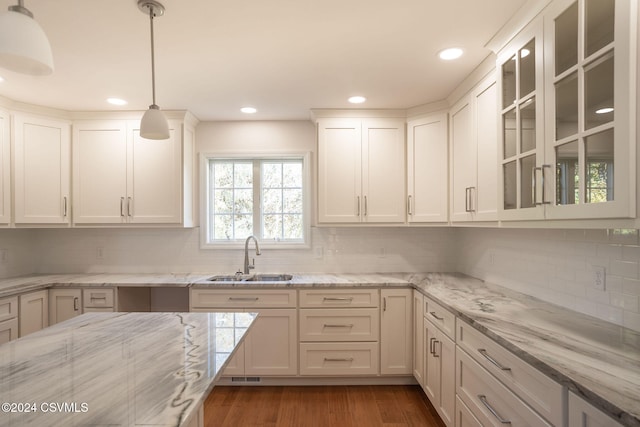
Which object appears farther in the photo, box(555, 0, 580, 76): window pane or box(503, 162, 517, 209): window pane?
box(503, 162, 517, 209): window pane

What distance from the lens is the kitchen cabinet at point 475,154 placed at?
2.08 meters

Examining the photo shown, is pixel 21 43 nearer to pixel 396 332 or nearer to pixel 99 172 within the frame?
pixel 99 172

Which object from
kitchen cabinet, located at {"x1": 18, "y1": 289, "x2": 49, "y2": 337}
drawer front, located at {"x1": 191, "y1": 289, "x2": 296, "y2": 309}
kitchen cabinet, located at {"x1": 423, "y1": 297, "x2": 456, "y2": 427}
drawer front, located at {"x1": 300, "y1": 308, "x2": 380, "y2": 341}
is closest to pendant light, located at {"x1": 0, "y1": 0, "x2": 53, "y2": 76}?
drawer front, located at {"x1": 191, "y1": 289, "x2": 296, "y2": 309}

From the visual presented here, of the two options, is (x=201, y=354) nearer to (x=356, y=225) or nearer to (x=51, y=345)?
(x=51, y=345)

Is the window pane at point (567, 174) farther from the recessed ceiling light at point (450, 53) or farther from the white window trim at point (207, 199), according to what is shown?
the white window trim at point (207, 199)

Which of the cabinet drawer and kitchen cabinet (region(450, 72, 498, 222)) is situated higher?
kitchen cabinet (region(450, 72, 498, 222))

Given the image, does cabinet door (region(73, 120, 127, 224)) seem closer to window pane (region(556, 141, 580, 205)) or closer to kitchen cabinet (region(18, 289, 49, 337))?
kitchen cabinet (region(18, 289, 49, 337))

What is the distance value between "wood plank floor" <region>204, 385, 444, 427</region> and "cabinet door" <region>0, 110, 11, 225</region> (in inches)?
90.3

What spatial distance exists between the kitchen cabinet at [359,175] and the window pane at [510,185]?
1213 mm

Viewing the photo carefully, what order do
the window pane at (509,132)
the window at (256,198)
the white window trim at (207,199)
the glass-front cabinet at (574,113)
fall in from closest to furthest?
the glass-front cabinet at (574,113) < the window pane at (509,132) < the white window trim at (207,199) < the window at (256,198)

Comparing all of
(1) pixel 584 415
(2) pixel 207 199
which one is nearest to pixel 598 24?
(1) pixel 584 415

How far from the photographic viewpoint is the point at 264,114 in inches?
126

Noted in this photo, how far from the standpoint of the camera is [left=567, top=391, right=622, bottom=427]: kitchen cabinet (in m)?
0.93

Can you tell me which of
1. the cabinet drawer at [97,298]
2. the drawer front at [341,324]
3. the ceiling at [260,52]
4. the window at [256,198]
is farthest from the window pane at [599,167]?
the cabinet drawer at [97,298]
